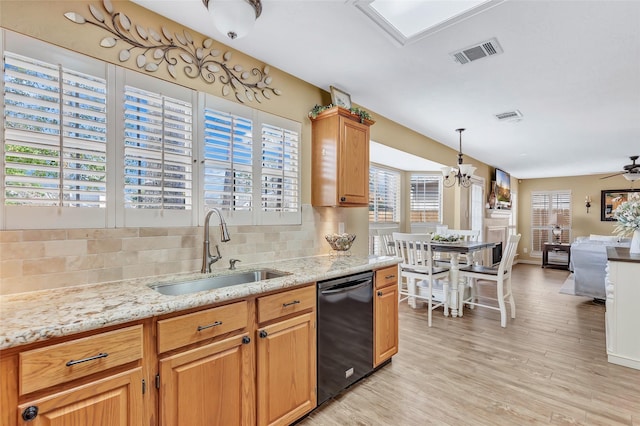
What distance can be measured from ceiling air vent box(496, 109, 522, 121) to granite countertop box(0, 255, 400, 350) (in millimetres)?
3246

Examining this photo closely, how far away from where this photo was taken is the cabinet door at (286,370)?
67.9 inches

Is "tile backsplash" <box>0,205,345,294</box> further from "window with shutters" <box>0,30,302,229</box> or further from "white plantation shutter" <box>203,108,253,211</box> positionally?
"white plantation shutter" <box>203,108,253,211</box>

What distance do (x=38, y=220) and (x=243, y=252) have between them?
1203 mm

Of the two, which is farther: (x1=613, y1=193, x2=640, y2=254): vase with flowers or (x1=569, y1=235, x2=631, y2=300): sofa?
(x1=569, y1=235, x2=631, y2=300): sofa

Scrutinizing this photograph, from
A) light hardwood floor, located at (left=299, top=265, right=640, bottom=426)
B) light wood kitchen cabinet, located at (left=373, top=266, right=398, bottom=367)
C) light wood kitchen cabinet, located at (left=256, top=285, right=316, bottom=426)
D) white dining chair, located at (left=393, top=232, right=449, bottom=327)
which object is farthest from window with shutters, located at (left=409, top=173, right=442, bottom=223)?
light wood kitchen cabinet, located at (left=256, top=285, right=316, bottom=426)

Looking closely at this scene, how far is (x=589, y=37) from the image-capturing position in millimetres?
2191

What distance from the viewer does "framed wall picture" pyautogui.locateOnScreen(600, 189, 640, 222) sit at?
819 cm

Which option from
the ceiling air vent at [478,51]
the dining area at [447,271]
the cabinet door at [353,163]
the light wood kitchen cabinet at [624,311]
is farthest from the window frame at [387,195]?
the light wood kitchen cabinet at [624,311]

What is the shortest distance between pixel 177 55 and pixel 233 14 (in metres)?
0.65

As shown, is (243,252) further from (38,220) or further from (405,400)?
(405,400)

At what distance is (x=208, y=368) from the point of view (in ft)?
4.90

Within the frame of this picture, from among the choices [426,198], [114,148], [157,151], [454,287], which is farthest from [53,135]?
[426,198]

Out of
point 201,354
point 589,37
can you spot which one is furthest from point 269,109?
point 589,37

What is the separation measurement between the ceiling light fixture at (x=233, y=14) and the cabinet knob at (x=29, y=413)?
1.82 m
